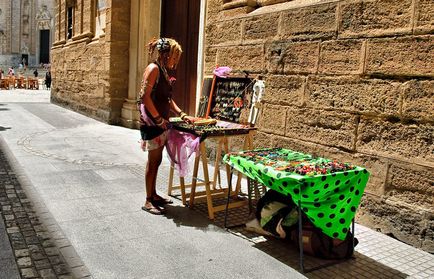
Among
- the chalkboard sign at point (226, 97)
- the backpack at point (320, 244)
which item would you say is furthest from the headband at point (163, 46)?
the backpack at point (320, 244)

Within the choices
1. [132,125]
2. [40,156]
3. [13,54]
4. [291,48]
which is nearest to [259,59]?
[291,48]

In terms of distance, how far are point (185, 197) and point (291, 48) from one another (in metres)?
2.08

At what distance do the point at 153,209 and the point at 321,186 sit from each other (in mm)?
1868

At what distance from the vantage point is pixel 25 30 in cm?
4975

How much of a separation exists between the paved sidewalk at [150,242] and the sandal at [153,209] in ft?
0.25

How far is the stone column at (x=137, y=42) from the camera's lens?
398 inches

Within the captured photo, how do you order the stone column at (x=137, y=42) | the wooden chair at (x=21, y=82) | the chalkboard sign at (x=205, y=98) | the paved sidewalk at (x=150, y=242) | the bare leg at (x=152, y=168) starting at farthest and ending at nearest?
1. the wooden chair at (x=21, y=82)
2. the stone column at (x=137, y=42)
3. the chalkboard sign at (x=205, y=98)
4. the bare leg at (x=152, y=168)
5. the paved sidewalk at (x=150, y=242)

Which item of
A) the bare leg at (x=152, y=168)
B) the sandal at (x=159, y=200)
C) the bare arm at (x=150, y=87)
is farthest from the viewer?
the sandal at (x=159, y=200)

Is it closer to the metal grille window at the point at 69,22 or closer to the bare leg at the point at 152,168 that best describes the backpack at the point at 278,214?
the bare leg at the point at 152,168

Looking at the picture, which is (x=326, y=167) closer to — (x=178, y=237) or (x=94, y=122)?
(x=178, y=237)

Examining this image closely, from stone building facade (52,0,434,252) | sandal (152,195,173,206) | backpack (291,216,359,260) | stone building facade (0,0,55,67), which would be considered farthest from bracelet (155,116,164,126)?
stone building facade (0,0,55,67)

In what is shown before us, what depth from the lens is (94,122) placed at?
37.9 feet

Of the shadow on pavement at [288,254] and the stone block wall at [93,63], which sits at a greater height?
the stone block wall at [93,63]

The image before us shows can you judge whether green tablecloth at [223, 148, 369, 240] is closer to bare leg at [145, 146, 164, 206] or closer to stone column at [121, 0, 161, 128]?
bare leg at [145, 146, 164, 206]
